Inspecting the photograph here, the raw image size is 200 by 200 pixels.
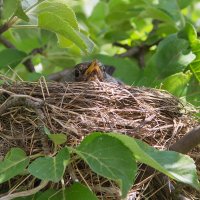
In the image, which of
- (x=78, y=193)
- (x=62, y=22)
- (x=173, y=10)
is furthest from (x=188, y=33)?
(x=78, y=193)

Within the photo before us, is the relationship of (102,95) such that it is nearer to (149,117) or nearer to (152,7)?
(149,117)

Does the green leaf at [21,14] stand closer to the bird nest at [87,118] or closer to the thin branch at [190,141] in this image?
the bird nest at [87,118]

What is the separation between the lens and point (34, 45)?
3740 mm

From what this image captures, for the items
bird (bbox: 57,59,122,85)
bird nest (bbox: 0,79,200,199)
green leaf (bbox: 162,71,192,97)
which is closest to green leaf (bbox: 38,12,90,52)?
bird nest (bbox: 0,79,200,199)

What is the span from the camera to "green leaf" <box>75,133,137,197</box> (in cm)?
171

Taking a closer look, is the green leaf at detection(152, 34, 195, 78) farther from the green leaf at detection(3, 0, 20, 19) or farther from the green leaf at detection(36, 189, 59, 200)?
the green leaf at detection(36, 189, 59, 200)

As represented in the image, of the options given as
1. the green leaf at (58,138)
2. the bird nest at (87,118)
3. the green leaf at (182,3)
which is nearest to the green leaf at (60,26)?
the bird nest at (87,118)

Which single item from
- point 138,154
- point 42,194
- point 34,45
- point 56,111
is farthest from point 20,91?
point 34,45

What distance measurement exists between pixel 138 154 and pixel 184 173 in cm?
14

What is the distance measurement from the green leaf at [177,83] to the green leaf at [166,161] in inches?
36.6

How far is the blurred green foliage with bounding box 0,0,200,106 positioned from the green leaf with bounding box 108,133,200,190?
0.64 meters

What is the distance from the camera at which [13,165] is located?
6.07 ft

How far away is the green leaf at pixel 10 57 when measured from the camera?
120 inches

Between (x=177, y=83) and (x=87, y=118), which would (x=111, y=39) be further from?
(x=87, y=118)
